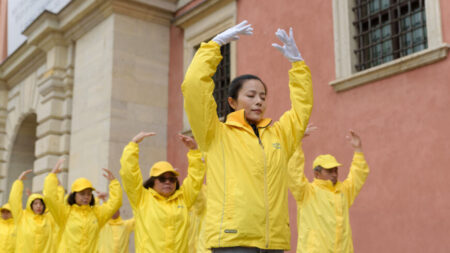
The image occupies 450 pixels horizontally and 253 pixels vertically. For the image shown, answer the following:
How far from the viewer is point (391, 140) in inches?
302

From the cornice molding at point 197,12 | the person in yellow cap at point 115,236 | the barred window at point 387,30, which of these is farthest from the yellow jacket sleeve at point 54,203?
the cornice molding at point 197,12

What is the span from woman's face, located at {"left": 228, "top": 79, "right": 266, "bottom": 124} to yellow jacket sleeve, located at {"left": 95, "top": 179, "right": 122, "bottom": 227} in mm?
4071

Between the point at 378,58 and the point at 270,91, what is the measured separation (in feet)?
7.01

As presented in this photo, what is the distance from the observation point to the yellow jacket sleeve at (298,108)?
3.48 meters

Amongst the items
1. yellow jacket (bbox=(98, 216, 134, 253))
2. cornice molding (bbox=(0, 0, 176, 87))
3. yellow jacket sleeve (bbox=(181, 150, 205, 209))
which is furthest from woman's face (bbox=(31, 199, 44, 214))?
cornice molding (bbox=(0, 0, 176, 87))

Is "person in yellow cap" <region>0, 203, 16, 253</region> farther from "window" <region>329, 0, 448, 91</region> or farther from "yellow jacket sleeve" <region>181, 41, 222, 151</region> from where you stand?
"yellow jacket sleeve" <region>181, 41, 222, 151</region>

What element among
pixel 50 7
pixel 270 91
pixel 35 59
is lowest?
pixel 270 91

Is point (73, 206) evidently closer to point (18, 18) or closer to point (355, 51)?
point (355, 51)

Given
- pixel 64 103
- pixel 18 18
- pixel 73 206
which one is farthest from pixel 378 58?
pixel 18 18

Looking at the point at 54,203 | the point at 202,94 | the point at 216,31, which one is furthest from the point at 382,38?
the point at 202,94

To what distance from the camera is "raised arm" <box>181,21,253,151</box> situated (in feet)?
10.4

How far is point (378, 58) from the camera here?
858 cm

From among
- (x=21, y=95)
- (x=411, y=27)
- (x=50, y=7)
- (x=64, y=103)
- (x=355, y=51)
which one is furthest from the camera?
(x=21, y=95)

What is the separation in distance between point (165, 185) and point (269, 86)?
185 inches
